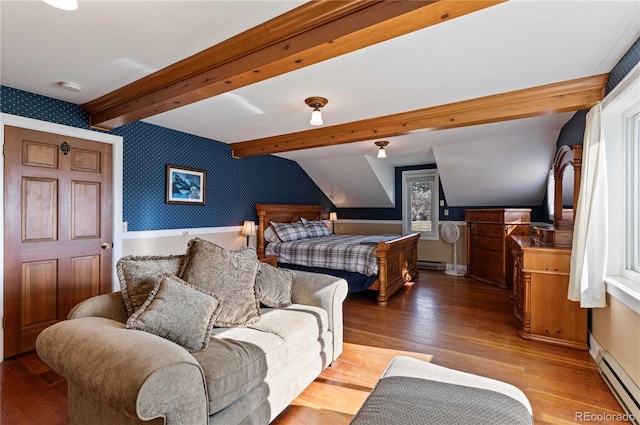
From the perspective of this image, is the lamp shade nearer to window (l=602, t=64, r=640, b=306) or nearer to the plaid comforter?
the plaid comforter

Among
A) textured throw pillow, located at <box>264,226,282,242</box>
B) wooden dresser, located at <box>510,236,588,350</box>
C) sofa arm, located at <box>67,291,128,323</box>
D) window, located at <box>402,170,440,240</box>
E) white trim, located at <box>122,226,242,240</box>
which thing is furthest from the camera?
window, located at <box>402,170,440,240</box>

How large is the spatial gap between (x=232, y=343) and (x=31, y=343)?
2424mm

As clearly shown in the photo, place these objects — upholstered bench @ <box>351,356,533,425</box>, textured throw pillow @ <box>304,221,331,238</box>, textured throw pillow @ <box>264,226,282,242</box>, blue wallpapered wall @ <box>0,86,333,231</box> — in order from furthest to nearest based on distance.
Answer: textured throw pillow @ <box>304,221,331,238</box>
textured throw pillow @ <box>264,226,282,242</box>
blue wallpapered wall @ <box>0,86,333,231</box>
upholstered bench @ <box>351,356,533,425</box>

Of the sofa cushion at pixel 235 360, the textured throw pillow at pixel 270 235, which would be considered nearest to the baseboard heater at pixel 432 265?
the textured throw pillow at pixel 270 235

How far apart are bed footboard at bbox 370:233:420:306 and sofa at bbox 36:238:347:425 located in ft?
5.62

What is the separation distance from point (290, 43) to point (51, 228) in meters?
2.82

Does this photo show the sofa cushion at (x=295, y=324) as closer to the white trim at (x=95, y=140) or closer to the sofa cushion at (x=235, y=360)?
the sofa cushion at (x=235, y=360)

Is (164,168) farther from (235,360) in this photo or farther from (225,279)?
(235,360)

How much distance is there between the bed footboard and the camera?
161 inches

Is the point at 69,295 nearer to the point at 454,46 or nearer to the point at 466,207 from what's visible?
the point at 454,46

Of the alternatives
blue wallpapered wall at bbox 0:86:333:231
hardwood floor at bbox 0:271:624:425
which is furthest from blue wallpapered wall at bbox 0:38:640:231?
hardwood floor at bbox 0:271:624:425

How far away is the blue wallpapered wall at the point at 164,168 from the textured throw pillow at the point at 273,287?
2.09m

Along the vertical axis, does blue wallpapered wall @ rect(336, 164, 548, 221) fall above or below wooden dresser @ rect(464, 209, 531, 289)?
above

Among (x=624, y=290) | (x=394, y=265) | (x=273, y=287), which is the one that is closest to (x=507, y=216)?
(x=394, y=265)
